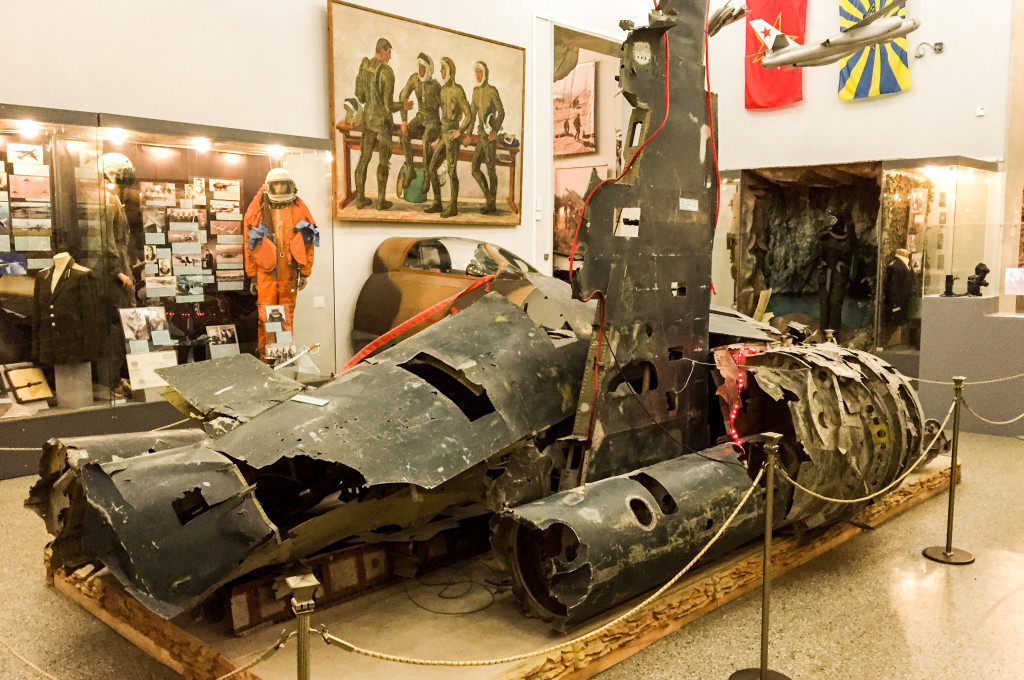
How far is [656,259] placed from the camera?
193 inches

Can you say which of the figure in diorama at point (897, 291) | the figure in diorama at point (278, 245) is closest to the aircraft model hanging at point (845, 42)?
the figure in diorama at point (897, 291)

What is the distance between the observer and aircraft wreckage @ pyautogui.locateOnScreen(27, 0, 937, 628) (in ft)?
11.4

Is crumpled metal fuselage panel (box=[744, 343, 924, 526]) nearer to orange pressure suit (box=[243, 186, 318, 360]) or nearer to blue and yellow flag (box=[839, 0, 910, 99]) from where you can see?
orange pressure suit (box=[243, 186, 318, 360])

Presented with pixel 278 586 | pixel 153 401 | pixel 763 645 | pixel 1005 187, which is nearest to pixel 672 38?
pixel 763 645

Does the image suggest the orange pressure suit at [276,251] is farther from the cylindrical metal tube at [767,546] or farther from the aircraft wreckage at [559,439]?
the cylindrical metal tube at [767,546]

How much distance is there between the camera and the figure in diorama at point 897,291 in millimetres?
11078

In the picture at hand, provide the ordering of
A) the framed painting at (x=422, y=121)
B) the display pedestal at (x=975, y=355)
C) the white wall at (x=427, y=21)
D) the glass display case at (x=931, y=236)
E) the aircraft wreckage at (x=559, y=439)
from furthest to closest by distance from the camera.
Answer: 1. the glass display case at (x=931, y=236)
2. the framed painting at (x=422, y=121)
3. the display pedestal at (x=975, y=355)
4. the white wall at (x=427, y=21)
5. the aircraft wreckage at (x=559, y=439)

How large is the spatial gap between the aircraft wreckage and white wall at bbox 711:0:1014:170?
280 inches

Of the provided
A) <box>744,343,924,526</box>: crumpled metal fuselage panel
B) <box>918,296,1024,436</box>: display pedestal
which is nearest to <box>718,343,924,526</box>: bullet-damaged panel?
<box>744,343,924,526</box>: crumpled metal fuselage panel

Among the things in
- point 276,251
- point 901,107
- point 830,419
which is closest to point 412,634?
point 830,419

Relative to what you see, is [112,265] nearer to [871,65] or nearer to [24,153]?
[24,153]

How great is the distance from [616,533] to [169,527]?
2005mm

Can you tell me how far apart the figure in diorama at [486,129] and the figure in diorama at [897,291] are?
219 inches

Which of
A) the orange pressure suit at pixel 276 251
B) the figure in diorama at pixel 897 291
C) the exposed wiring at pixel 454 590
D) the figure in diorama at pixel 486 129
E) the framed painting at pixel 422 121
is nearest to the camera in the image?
the exposed wiring at pixel 454 590
